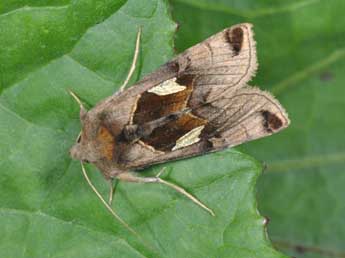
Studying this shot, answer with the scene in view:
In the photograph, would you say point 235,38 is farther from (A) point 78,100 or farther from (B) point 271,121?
(A) point 78,100

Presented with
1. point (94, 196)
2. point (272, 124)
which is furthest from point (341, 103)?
point (94, 196)

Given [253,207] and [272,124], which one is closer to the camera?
[253,207]

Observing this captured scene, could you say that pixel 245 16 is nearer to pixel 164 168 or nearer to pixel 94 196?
pixel 164 168

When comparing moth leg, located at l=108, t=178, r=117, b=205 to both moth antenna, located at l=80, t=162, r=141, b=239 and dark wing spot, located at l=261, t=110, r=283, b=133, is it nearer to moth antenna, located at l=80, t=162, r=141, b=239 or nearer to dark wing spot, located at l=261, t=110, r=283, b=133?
moth antenna, located at l=80, t=162, r=141, b=239

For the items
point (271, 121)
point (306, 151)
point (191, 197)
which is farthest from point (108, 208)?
point (306, 151)

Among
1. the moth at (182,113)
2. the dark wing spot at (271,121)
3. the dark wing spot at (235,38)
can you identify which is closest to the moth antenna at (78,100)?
the moth at (182,113)

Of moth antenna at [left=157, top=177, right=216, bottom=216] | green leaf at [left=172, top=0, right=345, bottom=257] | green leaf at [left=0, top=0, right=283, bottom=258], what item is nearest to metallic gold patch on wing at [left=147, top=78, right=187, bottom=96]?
green leaf at [left=0, top=0, right=283, bottom=258]
